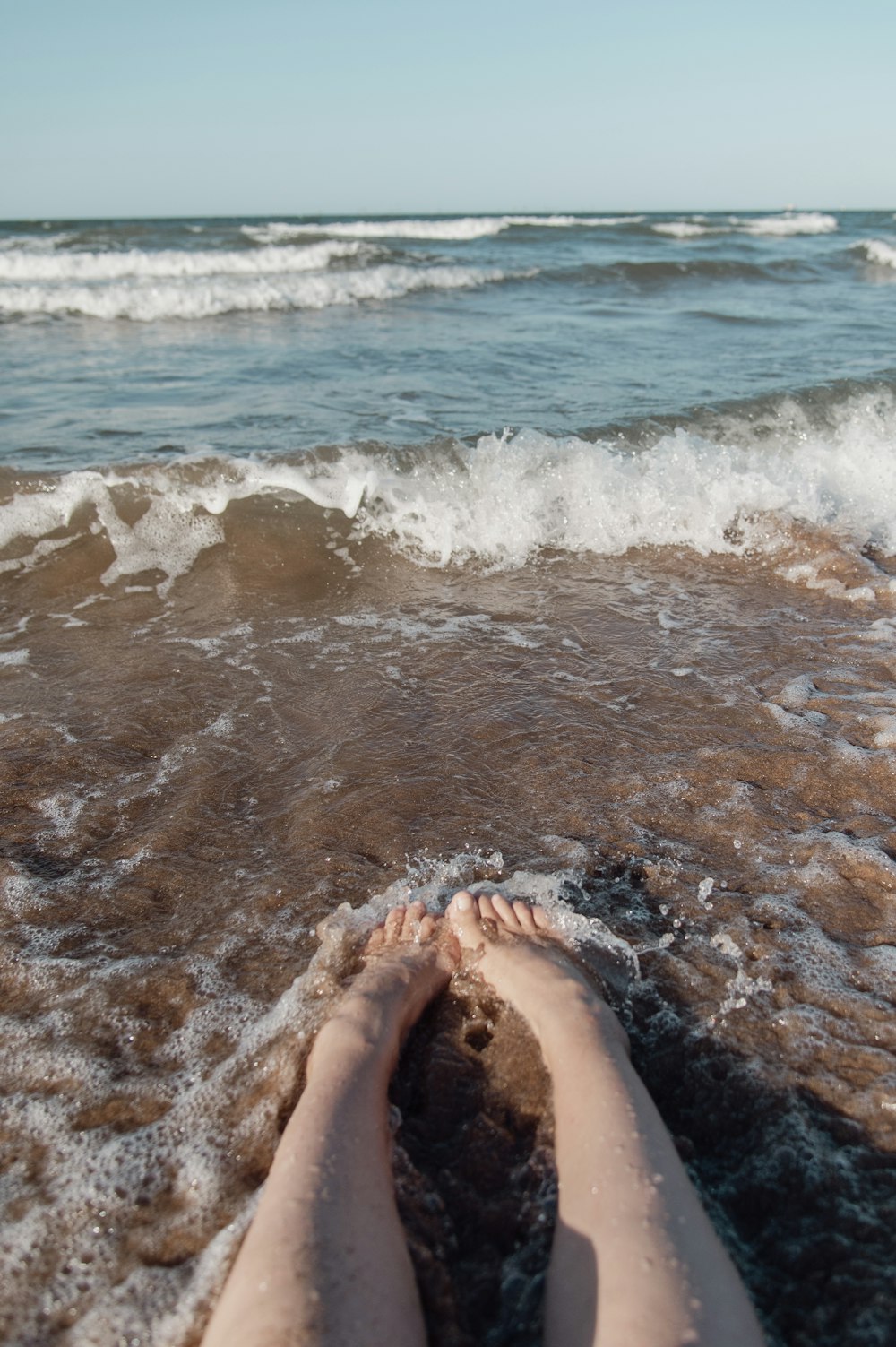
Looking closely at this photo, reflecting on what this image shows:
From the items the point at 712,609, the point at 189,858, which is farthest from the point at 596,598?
the point at 189,858

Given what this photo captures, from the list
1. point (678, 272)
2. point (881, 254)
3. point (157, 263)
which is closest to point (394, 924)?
point (678, 272)

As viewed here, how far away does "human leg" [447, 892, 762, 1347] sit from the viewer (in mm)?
1260

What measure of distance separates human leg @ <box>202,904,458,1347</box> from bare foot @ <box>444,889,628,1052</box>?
0.85 feet

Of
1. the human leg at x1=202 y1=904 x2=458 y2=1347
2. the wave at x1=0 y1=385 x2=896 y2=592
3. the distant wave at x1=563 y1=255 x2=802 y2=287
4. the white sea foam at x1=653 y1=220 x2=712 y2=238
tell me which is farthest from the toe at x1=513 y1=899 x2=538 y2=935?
the white sea foam at x1=653 y1=220 x2=712 y2=238

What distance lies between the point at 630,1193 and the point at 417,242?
22.1m

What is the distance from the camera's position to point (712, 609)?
3.98 meters

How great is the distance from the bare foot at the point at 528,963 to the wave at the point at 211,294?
1094 cm

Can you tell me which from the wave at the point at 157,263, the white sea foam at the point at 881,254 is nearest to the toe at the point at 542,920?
the wave at the point at 157,263

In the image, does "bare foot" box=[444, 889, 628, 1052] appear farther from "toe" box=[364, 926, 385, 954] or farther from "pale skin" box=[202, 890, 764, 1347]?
"toe" box=[364, 926, 385, 954]

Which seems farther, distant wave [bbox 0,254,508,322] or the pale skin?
distant wave [bbox 0,254,508,322]

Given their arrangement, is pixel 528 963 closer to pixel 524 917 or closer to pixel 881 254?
pixel 524 917

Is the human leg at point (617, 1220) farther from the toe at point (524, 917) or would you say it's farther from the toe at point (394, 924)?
the toe at point (394, 924)

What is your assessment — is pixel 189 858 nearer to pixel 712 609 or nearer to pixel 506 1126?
pixel 506 1126

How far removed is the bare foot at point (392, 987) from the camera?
180cm
